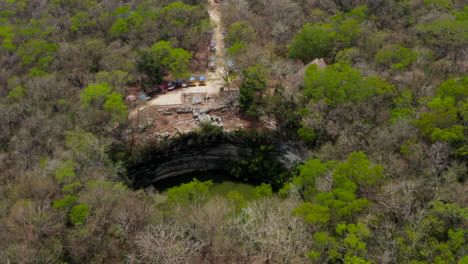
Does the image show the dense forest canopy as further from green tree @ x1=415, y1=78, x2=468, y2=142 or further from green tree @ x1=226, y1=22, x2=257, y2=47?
green tree @ x1=226, y1=22, x2=257, y2=47

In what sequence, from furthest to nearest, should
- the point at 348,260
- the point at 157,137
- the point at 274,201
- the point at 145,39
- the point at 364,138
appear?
1. the point at 145,39
2. the point at 157,137
3. the point at 364,138
4. the point at 274,201
5. the point at 348,260

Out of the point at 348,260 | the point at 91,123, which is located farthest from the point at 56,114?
the point at 348,260

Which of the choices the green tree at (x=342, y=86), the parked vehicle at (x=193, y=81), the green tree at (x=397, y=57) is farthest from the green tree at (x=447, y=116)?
the parked vehicle at (x=193, y=81)

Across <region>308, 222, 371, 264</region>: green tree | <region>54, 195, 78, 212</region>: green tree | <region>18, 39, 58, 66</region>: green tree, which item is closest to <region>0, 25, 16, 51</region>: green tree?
<region>18, 39, 58, 66</region>: green tree

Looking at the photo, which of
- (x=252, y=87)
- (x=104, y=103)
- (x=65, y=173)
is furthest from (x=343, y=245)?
(x=104, y=103)

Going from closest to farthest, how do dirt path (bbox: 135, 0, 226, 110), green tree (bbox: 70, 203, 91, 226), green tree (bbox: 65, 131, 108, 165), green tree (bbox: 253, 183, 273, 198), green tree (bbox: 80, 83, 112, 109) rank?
green tree (bbox: 70, 203, 91, 226) → green tree (bbox: 253, 183, 273, 198) → green tree (bbox: 65, 131, 108, 165) → green tree (bbox: 80, 83, 112, 109) → dirt path (bbox: 135, 0, 226, 110)

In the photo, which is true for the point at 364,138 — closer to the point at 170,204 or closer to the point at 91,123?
the point at 170,204
